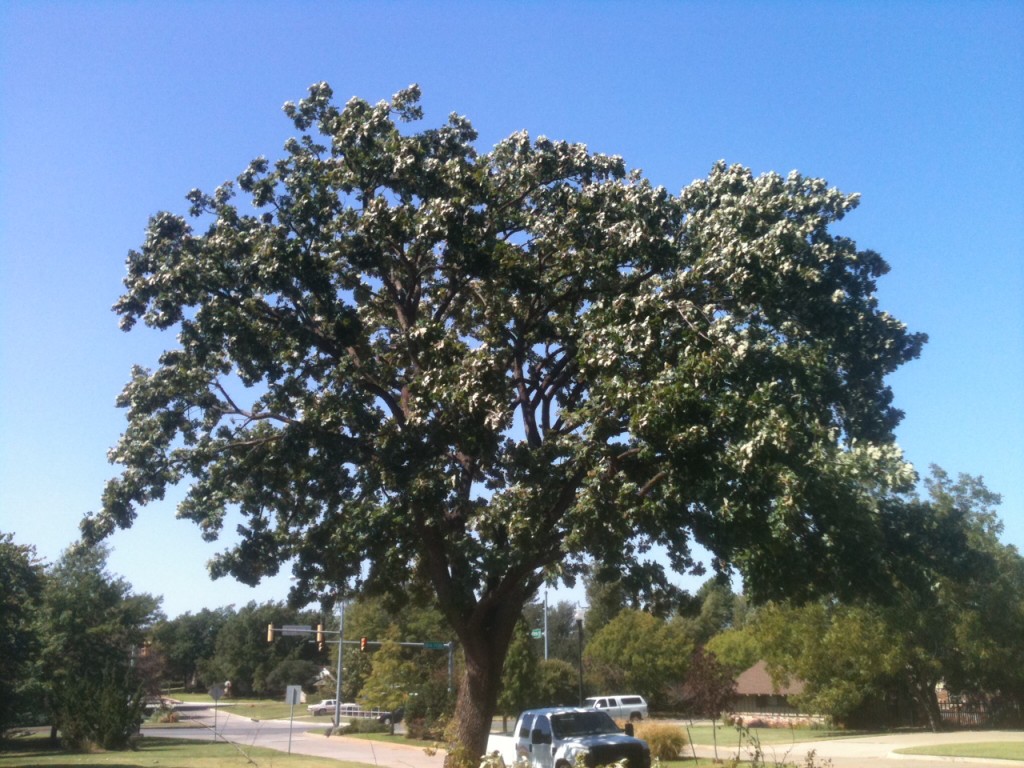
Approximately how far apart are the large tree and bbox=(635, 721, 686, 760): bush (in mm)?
13591

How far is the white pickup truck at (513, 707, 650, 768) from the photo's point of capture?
19.8 metres

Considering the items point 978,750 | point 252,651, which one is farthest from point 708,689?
point 252,651

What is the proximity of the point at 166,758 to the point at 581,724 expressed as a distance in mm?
19852

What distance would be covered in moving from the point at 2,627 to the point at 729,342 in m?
30.3

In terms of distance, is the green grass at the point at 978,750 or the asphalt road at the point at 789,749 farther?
the green grass at the point at 978,750

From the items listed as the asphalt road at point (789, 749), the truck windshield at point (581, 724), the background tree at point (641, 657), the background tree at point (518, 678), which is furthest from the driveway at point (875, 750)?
the background tree at point (641, 657)

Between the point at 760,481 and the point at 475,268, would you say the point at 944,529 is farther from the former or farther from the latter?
the point at 475,268

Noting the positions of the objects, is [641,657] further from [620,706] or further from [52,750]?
[52,750]

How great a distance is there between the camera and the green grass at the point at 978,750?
2809 centimetres

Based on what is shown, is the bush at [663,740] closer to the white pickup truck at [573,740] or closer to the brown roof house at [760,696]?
the white pickup truck at [573,740]

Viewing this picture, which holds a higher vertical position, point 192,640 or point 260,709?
point 192,640

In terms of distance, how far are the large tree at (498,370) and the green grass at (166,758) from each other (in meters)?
10.9

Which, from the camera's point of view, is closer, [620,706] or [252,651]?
[620,706]

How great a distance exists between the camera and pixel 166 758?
112ft
